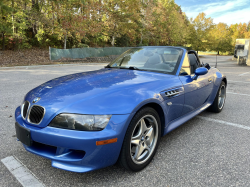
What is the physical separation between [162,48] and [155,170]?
6.88ft

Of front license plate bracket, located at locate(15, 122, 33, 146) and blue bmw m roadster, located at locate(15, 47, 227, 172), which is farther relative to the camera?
front license plate bracket, located at locate(15, 122, 33, 146)

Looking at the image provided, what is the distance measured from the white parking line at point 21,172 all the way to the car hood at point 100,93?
708 mm

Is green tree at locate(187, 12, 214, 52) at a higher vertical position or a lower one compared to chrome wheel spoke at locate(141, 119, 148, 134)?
higher

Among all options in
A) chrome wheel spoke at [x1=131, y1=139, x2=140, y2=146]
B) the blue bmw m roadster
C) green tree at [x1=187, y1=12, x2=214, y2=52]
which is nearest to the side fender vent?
the blue bmw m roadster

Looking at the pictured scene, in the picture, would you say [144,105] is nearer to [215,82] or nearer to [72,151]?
[72,151]

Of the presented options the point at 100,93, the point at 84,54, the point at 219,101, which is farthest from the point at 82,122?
the point at 84,54

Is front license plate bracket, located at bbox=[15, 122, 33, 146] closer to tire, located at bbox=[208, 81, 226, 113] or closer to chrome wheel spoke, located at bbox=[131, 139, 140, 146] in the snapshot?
chrome wheel spoke, located at bbox=[131, 139, 140, 146]

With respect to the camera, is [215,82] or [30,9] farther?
[30,9]

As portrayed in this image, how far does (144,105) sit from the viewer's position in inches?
88.6

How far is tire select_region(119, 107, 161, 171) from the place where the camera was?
2.06m

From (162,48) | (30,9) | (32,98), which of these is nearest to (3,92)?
(32,98)

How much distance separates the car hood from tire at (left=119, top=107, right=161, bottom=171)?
189 mm

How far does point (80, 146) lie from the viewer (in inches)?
70.8

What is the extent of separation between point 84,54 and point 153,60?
62.7ft
